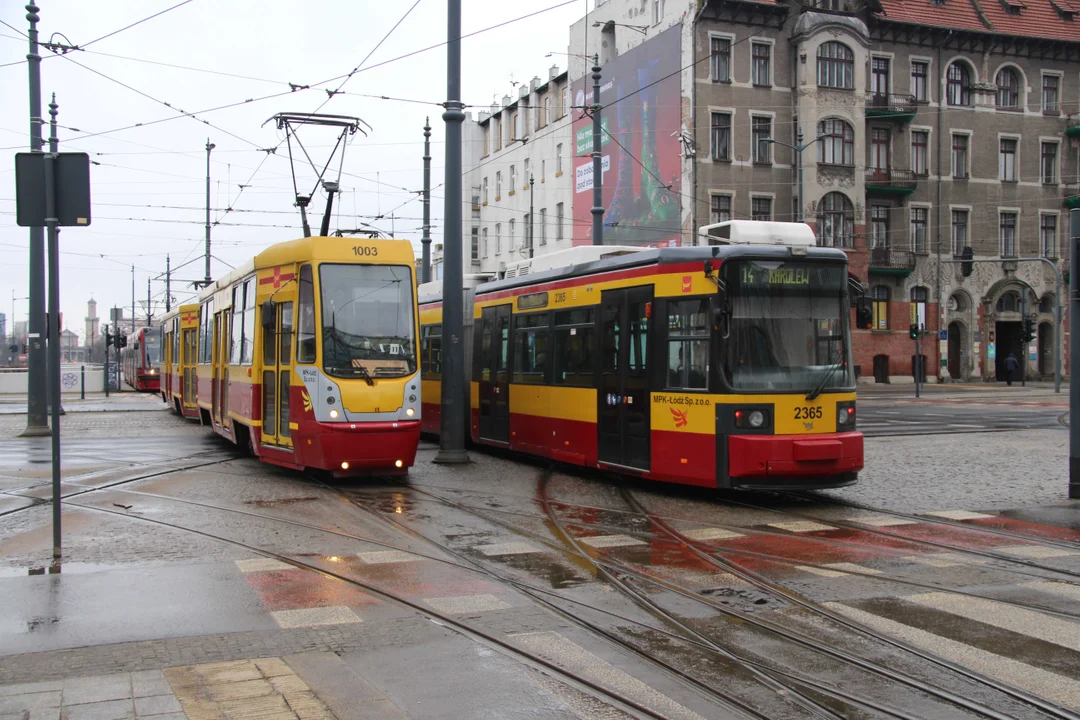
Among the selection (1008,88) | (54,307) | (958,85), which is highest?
(1008,88)

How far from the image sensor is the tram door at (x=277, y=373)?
45.5 ft

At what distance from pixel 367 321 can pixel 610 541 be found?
17.1 feet

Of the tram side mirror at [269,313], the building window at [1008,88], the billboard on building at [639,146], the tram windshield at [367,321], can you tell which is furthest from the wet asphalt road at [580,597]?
the building window at [1008,88]

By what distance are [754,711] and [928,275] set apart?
48751 millimetres

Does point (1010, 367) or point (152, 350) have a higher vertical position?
point (152, 350)

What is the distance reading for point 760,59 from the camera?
46312mm

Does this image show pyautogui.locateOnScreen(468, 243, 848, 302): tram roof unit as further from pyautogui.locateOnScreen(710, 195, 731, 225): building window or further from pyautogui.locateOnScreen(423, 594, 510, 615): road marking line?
pyautogui.locateOnScreen(710, 195, 731, 225): building window

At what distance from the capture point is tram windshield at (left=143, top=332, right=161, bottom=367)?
49.6 metres

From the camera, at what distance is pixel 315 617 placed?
273 inches

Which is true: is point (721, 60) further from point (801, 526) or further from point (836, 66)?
point (801, 526)

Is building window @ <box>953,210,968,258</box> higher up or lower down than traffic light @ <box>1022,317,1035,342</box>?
higher up

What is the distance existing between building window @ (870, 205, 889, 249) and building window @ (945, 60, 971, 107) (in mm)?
6310

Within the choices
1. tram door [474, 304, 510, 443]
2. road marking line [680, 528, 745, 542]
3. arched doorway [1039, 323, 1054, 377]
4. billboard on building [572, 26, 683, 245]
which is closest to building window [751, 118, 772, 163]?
billboard on building [572, 26, 683, 245]

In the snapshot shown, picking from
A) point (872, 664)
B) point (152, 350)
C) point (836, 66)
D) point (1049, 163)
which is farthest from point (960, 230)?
point (872, 664)
